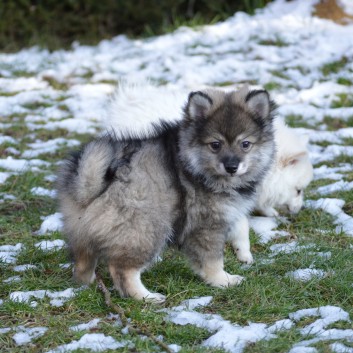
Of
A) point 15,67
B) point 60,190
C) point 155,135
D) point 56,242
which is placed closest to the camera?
point 60,190

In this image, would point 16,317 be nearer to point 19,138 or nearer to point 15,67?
point 19,138

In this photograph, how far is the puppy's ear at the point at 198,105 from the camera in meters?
3.89

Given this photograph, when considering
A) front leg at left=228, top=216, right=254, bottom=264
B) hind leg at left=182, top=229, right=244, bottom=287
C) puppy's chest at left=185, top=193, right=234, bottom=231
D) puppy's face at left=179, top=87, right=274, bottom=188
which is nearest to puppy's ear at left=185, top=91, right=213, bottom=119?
puppy's face at left=179, top=87, right=274, bottom=188

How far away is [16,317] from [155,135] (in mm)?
1345

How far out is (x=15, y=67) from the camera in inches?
394

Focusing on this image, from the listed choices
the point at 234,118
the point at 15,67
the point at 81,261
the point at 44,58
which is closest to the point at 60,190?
the point at 81,261

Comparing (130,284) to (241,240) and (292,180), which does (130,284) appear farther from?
(292,180)

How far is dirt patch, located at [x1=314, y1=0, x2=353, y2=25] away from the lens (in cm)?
1024

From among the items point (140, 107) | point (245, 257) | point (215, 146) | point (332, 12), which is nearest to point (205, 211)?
point (215, 146)

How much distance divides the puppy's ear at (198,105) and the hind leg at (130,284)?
97 cm

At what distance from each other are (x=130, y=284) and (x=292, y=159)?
2.14 metres

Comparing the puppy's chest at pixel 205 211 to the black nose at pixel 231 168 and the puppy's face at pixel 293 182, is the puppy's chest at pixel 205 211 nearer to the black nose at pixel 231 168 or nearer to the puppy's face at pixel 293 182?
the black nose at pixel 231 168

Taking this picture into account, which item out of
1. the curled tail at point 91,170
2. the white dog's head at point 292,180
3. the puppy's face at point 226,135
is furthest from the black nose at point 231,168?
the white dog's head at point 292,180

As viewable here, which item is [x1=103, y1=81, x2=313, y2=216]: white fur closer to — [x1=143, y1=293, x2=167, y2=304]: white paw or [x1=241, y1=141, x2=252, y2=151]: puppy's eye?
[x1=241, y1=141, x2=252, y2=151]: puppy's eye
